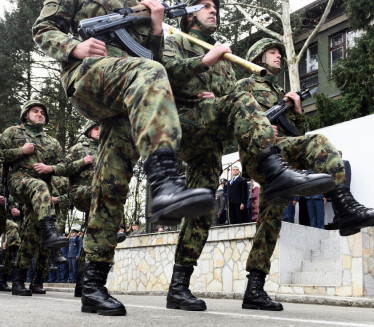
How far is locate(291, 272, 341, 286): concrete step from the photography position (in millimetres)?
7848

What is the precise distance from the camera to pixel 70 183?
7422mm

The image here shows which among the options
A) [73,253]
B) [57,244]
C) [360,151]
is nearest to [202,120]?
[57,244]

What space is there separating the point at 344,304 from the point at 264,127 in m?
3.89

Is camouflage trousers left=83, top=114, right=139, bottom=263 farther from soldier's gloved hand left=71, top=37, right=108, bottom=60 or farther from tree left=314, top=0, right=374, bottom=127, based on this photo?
tree left=314, top=0, right=374, bottom=127

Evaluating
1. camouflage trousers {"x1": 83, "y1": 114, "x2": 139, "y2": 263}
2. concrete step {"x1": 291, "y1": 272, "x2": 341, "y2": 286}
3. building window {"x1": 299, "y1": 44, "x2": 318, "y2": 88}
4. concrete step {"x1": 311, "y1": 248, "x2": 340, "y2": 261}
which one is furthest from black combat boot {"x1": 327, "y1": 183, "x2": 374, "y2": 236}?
building window {"x1": 299, "y1": 44, "x2": 318, "y2": 88}

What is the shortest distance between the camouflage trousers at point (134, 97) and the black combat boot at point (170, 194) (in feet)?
0.21

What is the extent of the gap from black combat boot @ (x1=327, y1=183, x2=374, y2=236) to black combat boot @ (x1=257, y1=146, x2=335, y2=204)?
1.47 ft

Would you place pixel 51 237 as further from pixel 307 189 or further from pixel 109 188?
pixel 307 189

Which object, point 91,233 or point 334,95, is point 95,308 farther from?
point 334,95

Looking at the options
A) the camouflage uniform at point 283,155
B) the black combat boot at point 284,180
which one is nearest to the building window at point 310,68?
the camouflage uniform at point 283,155

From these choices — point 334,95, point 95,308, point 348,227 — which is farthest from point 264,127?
point 334,95

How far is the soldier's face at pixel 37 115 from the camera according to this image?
7.28 meters

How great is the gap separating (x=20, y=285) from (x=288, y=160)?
3996mm

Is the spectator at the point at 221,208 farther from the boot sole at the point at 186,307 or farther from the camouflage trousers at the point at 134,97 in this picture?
the camouflage trousers at the point at 134,97
